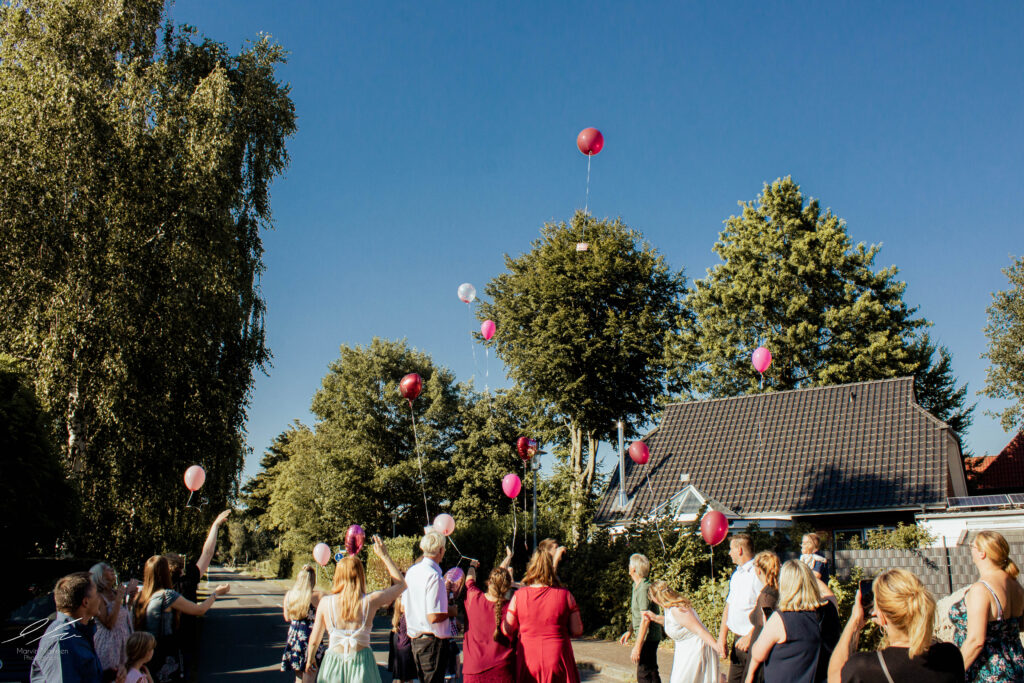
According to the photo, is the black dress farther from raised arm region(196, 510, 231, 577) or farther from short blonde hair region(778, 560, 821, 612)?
raised arm region(196, 510, 231, 577)

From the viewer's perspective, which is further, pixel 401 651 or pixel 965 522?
pixel 965 522

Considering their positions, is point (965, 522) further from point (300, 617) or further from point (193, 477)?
point (193, 477)

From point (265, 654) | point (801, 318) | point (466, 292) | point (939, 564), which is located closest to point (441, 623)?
point (939, 564)

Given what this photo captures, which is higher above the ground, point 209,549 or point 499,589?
point 209,549

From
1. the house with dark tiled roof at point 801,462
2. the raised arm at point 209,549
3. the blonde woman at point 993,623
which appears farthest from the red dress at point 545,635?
the house with dark tiled roof at point 801,462

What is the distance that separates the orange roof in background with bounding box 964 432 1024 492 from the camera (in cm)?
3594

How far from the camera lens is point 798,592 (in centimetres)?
461

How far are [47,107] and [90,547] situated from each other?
29.4 ft

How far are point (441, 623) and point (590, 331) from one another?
78.2 feet

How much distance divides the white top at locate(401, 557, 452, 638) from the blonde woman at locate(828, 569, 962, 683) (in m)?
3.75

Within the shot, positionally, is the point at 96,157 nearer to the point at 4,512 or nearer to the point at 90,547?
the point at 4,512

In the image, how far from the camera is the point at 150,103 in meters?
17.1

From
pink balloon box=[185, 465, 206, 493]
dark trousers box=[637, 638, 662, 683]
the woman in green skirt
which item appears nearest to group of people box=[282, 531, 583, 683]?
the woman in green skirt

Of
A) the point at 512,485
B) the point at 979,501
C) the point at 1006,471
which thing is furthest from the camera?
the point at 1006,471
